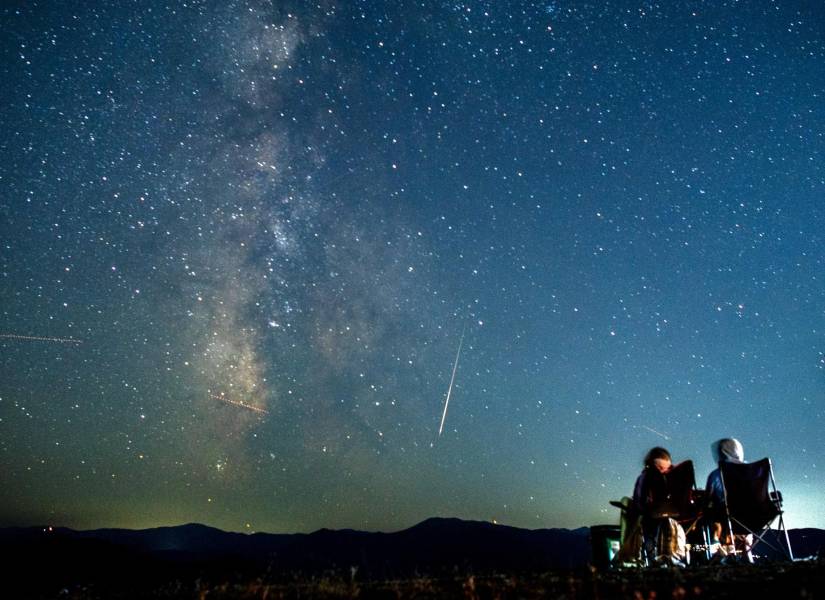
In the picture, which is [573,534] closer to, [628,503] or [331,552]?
[331,552]

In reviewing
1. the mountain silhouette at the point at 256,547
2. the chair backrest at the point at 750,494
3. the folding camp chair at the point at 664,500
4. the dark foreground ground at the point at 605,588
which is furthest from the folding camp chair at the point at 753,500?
the mountain silhouette at the point at 256,547

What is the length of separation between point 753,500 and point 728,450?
814 mm

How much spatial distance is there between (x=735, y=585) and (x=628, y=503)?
141 inches

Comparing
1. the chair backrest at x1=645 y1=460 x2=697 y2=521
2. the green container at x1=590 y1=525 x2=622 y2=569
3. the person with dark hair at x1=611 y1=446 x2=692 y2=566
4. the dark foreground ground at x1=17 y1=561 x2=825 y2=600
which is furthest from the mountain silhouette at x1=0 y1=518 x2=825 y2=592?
the chair backrest at x1=645 y1=460 x2=697 y2=521

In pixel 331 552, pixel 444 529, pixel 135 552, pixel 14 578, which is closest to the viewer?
pixel 14 578

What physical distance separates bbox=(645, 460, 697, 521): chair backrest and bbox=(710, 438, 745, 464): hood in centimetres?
145

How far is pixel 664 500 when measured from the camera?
19.2 ft

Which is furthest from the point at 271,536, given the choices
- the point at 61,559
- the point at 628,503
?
→ the point at 628,503

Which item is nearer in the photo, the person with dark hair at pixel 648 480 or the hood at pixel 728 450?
the person with dark hair at pixel 648 480

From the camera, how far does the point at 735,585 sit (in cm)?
296

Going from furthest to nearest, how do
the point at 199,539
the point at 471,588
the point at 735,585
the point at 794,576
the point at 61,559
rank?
the point at 199,539 < the point at 61,559 < the point at 471,588 < the point at 794,576 < the point at 735,585

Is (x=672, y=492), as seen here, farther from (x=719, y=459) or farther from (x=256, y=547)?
(x=256, y=547)

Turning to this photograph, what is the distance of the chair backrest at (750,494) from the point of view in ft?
20.7

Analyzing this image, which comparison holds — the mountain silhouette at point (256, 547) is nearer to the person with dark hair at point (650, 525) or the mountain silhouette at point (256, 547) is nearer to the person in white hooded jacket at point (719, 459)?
the person with dark hair at point (650, 525)
